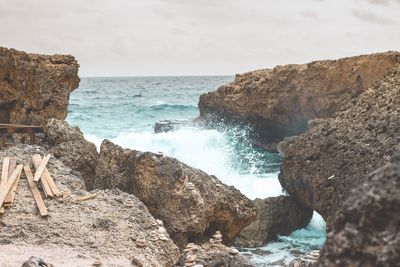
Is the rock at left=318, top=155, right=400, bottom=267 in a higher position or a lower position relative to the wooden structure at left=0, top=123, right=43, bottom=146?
higher

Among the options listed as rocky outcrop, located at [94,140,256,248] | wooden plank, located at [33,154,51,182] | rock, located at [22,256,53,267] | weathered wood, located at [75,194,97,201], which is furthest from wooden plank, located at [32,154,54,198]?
rock, located at [22,256,53,267]

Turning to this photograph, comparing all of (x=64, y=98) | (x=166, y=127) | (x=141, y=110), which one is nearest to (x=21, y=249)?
(x=64, y=98)

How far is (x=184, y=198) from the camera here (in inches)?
387

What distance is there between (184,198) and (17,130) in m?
6.92

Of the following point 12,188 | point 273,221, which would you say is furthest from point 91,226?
point 273,221

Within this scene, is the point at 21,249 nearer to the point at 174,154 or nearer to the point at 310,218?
the point at 310,218

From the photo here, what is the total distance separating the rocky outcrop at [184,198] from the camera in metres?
9.80

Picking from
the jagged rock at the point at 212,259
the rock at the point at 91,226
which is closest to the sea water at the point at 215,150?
the rock at the point at 91,226

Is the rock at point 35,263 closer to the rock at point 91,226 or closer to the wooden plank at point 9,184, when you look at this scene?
the rock at point 91,226

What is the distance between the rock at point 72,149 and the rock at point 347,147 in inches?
185

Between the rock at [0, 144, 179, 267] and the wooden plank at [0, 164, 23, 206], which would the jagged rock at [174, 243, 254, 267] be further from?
the wooden plank at [0, 164, 23, 206]

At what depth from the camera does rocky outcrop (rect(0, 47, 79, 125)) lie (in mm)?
16516

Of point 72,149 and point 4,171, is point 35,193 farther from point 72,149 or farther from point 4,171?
point 72,149

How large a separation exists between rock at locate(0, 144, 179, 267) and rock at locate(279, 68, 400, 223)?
3.16m
